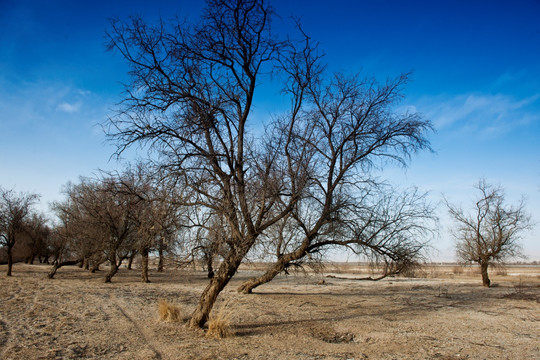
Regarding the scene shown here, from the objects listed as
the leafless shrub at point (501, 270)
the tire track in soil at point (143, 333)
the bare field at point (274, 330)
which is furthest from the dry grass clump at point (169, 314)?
the leafless shrub at point (501, 270)

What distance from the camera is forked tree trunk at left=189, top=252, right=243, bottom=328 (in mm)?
7719

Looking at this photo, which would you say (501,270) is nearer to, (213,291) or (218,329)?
(213,291)

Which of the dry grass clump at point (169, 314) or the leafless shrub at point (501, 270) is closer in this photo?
the dry grass clump at point (169, 314)

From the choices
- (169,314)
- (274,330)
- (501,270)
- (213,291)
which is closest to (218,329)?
(213,291)

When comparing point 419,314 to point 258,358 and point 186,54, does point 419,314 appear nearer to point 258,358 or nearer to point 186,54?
point 258,358

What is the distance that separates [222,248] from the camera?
7.68 meters

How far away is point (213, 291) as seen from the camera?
7.80 meters

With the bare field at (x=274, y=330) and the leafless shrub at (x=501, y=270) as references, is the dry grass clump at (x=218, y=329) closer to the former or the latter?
the bare field at (x=274, y=330)

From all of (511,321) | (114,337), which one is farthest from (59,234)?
(511,321)

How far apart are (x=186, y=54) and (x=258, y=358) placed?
6.43 meters

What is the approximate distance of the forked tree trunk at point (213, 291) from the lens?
25.3 ft

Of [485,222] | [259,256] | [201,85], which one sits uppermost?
[201,85]

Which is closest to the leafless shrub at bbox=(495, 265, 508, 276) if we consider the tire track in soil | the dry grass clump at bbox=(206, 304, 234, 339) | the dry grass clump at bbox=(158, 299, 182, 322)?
the dry grass clump at bbox=(206, 304, 234, 339)

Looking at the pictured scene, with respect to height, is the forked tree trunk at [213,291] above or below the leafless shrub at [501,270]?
above
